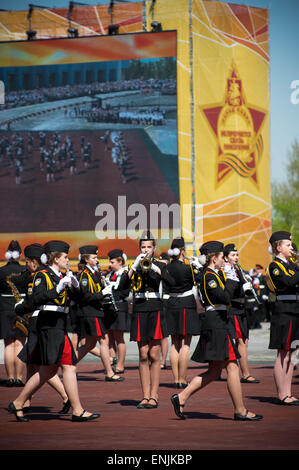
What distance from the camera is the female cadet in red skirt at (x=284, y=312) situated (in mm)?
9742

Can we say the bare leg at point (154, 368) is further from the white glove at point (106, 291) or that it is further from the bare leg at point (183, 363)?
the white glove at point (106, 291)

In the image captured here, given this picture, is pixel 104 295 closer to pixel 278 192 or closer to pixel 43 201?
pixel 43 201

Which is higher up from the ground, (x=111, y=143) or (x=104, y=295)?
(x=111, y=143)

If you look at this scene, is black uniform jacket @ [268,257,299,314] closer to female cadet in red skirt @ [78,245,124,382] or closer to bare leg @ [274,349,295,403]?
bare leg @ [274,349,295,403]

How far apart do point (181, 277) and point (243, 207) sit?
25.6 metres

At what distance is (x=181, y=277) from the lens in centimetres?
1195

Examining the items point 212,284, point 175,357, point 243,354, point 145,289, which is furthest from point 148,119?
point 212,284

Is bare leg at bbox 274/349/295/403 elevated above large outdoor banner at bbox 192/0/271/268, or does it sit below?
below

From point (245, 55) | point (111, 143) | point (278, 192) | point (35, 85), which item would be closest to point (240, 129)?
point (245, 55)

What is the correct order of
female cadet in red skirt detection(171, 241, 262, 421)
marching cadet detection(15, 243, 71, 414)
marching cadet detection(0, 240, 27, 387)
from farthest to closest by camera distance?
marching cadet detection(0, 240, 27, 387), marching cadet detection(15, 243, 71, 414), female cadet in red skirt detection(171, 241, 262, 421)

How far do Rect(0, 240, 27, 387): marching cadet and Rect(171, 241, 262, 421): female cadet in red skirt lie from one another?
395cm

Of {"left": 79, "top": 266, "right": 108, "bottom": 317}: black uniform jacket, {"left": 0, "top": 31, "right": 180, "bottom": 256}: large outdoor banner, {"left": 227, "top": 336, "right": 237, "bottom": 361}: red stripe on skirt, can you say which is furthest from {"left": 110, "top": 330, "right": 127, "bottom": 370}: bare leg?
{"left": 0, "top": 31, "right": 180, "bottom": 256}: large outdoor banner

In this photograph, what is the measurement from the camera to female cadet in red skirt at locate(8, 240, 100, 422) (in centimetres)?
851

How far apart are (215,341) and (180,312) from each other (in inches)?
141
